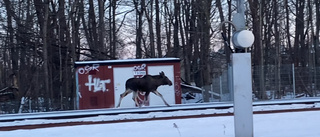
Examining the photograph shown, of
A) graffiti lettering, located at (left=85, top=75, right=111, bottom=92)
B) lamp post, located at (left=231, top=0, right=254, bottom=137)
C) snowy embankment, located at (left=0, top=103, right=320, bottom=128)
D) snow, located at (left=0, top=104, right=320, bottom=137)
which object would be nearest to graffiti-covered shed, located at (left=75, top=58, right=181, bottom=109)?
graffiti lettering, located at (left=85, top=75, right=111, bottom=92)

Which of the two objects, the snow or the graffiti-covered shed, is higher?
the graffiti-covered shed

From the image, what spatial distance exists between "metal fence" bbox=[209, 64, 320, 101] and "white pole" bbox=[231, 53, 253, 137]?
16.9 metres

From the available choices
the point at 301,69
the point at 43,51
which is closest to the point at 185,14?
the point at 43,51

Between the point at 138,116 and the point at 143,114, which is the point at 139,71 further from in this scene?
the point at 138,116

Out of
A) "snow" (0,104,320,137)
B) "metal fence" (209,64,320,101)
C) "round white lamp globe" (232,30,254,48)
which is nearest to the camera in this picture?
"round white lamp globe" (232,30,254,48)

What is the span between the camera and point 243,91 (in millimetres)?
10961

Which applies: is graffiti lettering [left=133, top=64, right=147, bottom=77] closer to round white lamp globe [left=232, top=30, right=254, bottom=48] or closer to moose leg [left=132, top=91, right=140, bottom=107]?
moose leg [left=132, top=91, right=140, bottom=107]

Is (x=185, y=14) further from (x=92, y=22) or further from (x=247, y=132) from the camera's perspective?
(x=247, y=132)

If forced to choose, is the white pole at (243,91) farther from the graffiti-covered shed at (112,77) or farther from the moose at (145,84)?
the graffiti-covered shed at (112,77)

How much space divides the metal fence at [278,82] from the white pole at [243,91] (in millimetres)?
16888

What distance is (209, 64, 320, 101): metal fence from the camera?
2827cm

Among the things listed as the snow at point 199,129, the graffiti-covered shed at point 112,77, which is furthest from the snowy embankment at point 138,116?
the graffiti-covered shed at point 112,77

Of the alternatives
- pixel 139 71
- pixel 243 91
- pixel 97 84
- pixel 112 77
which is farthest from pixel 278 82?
pixel 243 91

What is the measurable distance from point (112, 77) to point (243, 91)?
47.2 feet
